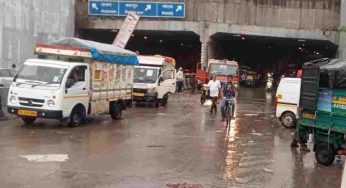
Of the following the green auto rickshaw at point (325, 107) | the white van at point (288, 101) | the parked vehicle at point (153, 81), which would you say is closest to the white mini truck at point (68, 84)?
the white van at point (288, 101)

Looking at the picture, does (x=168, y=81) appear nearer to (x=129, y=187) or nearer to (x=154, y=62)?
(x=154, y=62)

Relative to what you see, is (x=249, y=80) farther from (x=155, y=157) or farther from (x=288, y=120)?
(x=155, y=157)

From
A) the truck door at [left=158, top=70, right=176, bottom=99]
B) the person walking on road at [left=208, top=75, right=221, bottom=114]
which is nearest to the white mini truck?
the person walking on road at [left=208, top=75, right=221, bottom=114]

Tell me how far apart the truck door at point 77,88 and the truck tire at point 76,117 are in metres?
0.21

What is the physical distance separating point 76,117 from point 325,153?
26.2 feet

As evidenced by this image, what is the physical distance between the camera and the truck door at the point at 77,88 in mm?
16453

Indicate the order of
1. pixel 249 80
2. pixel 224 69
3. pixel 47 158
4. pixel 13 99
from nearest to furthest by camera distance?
pixel 47 158 < pixel 13 99 < pixel 224 69 < pixel 249 80

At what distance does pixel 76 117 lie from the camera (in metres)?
17.0

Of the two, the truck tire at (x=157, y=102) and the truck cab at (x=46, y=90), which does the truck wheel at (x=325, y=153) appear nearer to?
the truck cab at (x=46, y=90)

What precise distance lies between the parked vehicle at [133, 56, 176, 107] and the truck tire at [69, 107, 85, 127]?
9696 mm

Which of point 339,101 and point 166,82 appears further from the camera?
point 166,82

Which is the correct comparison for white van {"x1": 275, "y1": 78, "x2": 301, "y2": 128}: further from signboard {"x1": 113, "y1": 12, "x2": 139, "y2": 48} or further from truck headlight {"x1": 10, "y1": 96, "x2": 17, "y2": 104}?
signboard {"x1": 113, "y1": 12, "x2": 139, "y2": 48}

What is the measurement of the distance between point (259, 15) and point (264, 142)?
31.1 meters

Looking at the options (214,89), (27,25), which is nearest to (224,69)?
(27,25)
